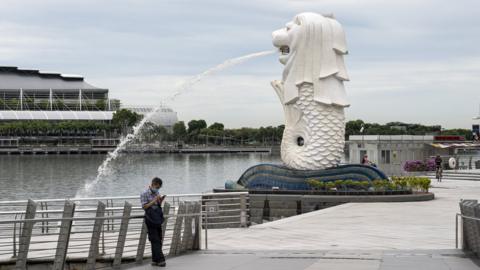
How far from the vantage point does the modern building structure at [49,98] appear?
6909 inches

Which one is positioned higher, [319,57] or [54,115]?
[54,115]

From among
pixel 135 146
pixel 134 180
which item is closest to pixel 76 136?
pixel 135 146

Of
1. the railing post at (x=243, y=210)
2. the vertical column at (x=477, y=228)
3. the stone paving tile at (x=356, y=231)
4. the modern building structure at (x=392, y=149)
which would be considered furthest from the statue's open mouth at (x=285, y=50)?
the modern building structure at (x=392, y=149)

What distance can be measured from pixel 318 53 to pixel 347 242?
625 inches

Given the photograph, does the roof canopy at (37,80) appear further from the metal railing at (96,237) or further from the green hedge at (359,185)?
the metal railing at (96,237)

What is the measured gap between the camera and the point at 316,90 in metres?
32.8

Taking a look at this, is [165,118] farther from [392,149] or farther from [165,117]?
[392,149]

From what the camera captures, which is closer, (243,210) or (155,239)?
(155,239)

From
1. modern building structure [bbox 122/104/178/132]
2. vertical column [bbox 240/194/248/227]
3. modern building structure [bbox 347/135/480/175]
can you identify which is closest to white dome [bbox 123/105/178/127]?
modern building structure [bbox 122/104/178/132]

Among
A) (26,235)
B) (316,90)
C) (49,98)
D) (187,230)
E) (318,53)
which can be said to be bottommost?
(187,230)

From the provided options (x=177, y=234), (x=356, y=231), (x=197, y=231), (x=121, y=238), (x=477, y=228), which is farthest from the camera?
(x=356, y=231)

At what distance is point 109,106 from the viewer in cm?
18462

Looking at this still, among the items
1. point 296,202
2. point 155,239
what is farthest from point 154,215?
point 296,202

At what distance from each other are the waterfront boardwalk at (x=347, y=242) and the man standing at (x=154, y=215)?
327mm
